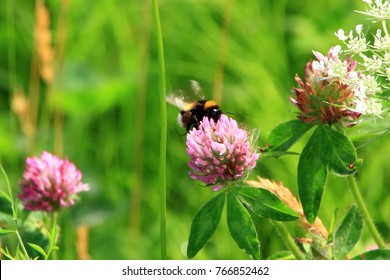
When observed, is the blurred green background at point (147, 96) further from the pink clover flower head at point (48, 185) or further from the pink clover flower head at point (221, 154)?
the pink clover flower head at point (221, 154)

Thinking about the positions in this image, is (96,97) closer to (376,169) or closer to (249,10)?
(249,10)

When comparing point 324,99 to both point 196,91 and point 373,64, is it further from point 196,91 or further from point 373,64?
point 196,91

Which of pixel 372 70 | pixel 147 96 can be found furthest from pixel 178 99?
pixel 147 96

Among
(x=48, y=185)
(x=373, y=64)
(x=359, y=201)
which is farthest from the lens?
(x=48, y=185)

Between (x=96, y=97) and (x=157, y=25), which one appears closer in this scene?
(x=157, y=25)

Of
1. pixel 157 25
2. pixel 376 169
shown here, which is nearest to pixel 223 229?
pixel 376 169
